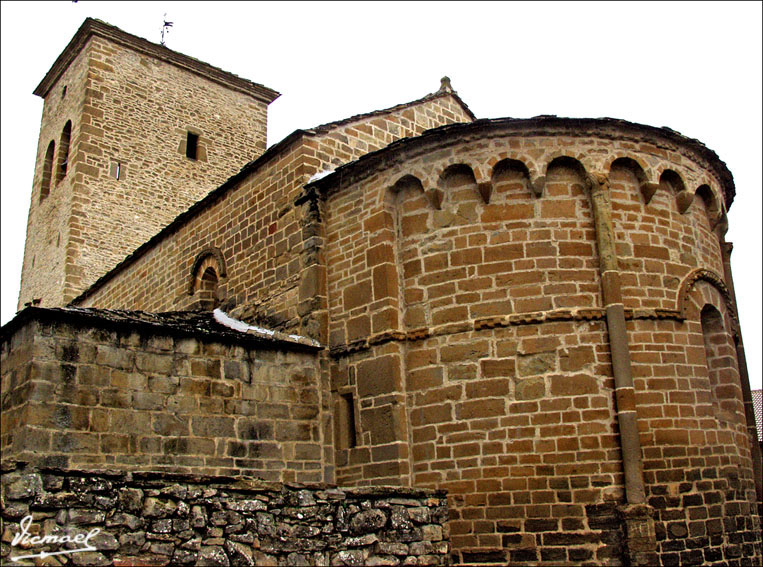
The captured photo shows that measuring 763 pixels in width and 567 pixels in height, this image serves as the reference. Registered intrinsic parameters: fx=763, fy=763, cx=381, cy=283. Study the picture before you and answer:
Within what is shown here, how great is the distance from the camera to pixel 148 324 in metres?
9.24

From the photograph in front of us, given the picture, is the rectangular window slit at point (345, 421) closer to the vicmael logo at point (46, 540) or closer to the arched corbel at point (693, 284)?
the arched corbel at point (693, 284)

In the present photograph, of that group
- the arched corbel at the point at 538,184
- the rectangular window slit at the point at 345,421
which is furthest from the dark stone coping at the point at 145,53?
the arched corbel at the point at 538,184

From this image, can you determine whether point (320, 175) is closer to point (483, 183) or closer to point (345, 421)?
point (483, 183)

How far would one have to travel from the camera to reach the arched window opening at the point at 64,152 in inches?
887

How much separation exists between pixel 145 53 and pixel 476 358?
18.3m

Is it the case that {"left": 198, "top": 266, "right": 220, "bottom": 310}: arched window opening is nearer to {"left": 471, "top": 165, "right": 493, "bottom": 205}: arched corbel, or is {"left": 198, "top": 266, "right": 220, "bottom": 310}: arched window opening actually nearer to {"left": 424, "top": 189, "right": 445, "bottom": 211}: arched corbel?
{"left": 424, "top": 189, "right": 445, "bottom": 211}: arched corbel

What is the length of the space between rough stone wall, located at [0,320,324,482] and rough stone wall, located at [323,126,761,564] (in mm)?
794

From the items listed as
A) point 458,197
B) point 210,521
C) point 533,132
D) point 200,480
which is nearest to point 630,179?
point 533,132

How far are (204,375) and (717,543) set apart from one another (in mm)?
6476

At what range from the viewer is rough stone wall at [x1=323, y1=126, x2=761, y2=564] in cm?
881

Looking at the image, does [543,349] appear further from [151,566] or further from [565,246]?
[151,566]

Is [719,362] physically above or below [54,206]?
below

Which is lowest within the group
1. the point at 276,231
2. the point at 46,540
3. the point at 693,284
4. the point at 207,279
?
the point at 46,540

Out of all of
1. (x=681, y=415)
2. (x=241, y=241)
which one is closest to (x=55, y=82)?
(x=241, y=241)
